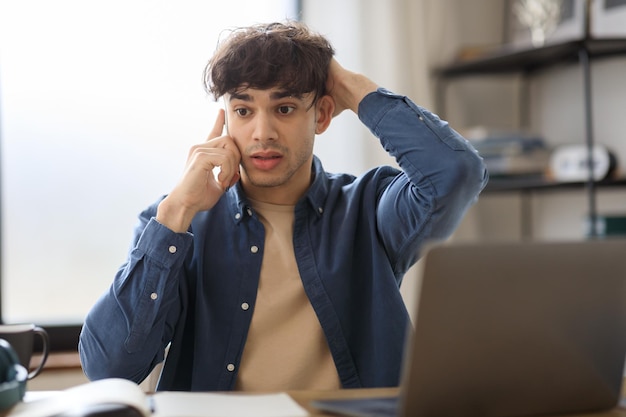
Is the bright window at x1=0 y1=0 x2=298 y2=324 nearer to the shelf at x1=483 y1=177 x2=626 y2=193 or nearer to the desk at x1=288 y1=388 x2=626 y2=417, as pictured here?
the shelf at x1=483 y1=177 x2=626 y2=193

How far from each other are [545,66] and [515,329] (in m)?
2.25

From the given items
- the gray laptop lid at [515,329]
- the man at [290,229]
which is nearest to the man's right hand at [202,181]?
the man at [290,229]

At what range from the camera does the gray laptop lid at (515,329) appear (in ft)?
2.95

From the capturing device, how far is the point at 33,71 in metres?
2.55

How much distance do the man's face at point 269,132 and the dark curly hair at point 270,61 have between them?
0.07 feet

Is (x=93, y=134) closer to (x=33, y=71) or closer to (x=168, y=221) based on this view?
(x=33, y=71)

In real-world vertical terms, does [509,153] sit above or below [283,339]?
above

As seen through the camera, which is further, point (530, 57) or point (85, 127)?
point (530, 57)

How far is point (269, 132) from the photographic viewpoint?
1.54m

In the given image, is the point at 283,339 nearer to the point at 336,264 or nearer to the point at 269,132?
the point at 336,264

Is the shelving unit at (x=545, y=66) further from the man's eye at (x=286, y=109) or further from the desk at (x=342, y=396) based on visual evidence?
the desk at (x=342, y=396)

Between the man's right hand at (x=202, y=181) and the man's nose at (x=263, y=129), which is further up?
the man's nose at (x=263, y=129)

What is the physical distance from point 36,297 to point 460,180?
166 centimetres

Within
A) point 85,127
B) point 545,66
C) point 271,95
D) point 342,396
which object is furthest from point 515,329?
point 545,66
